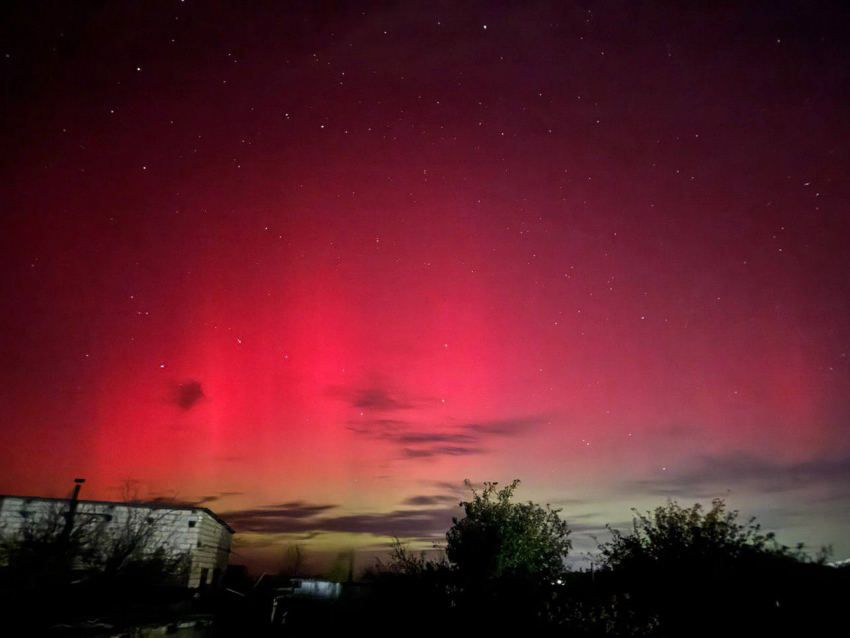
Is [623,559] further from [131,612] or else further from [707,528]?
[131,612]

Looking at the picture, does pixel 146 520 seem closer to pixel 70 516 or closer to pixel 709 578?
pixel 70 516

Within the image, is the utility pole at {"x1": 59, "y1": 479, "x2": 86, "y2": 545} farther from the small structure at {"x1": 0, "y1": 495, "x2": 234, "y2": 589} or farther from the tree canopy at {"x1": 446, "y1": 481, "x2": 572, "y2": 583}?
the tree canopy at {"x1": 446, "y1": 481, "x2": 572, "y2": 583}

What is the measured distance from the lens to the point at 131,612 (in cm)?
2033

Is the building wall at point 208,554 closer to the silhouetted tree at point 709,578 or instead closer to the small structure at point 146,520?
the small structure at point 146,520

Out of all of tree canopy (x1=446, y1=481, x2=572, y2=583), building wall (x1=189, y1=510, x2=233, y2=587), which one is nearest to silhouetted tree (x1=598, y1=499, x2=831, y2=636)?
tree canopy (x1=446, y1=481, x2=572, y2=583)

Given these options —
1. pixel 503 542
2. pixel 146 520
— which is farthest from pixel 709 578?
pixel 146 520

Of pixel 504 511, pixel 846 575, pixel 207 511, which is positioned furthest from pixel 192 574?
pixel 846 575

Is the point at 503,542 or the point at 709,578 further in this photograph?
the point at 503,542

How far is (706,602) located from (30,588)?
26.4m

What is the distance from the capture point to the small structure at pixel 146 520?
26562 millimetres

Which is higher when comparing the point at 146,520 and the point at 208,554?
the point at 146,520

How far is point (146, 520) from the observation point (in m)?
28.9

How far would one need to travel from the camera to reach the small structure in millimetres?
26562

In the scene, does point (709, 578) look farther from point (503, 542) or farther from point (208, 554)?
point (208, 554)
